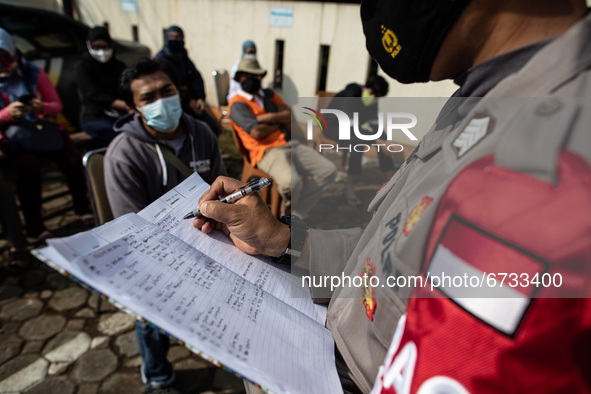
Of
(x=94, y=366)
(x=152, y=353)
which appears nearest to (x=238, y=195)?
(x=152, y=353)

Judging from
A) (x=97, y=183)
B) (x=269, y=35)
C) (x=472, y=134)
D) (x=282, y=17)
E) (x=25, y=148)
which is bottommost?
(x=25, y=148)

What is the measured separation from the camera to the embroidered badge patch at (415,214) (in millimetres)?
648

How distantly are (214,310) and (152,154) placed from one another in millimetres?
1752

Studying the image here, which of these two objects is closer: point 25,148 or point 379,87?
point 25,148

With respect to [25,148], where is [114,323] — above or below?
below

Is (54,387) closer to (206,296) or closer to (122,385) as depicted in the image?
(122,385)

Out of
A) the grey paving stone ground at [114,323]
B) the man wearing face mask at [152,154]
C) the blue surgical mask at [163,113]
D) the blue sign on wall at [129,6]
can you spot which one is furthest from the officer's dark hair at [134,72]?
the blue sign on wall at [129,6]

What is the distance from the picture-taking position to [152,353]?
2053 mm

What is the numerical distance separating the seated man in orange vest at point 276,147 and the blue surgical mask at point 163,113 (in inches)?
55.5

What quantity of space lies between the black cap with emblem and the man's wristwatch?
61 cm

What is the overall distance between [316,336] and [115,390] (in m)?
1.88

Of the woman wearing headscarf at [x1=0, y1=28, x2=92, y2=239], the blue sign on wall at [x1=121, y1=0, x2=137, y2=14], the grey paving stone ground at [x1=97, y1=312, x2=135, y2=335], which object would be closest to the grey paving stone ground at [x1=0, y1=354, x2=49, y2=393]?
the grey paving stone ground at [x1=97, y1=312, x2=135, y2=335]

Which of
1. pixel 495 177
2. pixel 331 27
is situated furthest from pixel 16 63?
pixel 331 27

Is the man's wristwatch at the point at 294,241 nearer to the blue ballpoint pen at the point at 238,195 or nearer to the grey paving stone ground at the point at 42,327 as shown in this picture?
the blue ballpoint pen at the point at 238,195
